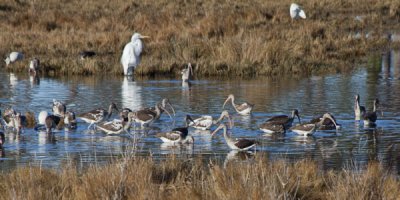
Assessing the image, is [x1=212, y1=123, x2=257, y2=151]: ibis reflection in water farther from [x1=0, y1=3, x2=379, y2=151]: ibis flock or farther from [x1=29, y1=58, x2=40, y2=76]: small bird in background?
[x1=29, y1=58, x2=40, y2=76]: small bird in background

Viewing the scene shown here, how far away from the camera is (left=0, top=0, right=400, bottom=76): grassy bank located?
76.0 feet

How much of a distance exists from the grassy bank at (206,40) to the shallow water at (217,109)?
1159 millimetres

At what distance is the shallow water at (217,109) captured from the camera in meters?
12.2

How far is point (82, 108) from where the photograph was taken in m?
17.1

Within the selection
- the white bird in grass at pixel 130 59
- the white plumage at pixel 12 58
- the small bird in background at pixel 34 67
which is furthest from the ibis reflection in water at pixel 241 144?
the white plumage at pixel 12 58

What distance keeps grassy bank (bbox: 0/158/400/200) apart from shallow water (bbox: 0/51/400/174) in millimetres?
808

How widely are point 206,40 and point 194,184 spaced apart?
17141 millimetres

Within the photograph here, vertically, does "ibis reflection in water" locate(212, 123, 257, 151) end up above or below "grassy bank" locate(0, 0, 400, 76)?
below

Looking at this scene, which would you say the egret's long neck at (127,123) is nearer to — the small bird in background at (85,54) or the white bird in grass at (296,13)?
the small bird in background at (85,54)

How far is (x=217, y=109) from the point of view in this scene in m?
16.9

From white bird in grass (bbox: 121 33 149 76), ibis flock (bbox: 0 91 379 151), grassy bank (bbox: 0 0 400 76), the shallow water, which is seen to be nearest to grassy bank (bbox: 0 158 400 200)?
the shallow water

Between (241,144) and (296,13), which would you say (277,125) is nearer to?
(241,144)

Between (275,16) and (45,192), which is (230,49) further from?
(45,192)

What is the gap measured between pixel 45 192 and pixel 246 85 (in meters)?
12.8
